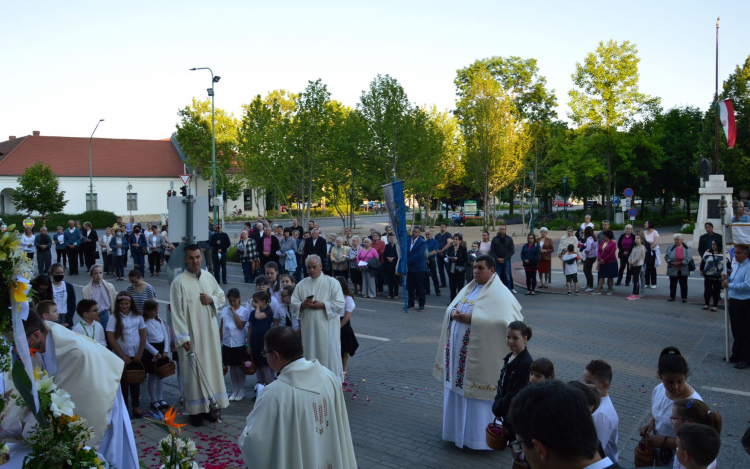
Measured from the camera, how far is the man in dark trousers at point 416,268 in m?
15.2

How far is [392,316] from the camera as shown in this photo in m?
14.4

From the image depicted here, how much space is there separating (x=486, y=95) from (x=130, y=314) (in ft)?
92.9

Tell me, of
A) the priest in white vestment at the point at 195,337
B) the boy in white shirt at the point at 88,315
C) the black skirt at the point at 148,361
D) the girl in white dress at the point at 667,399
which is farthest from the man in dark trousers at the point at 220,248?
the girl in white dress at the point at 667,399

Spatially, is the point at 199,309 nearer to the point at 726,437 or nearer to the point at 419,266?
the point at 726,437

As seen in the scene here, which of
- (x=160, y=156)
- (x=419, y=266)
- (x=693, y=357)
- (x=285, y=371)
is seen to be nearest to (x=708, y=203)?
(x=419, y=266)

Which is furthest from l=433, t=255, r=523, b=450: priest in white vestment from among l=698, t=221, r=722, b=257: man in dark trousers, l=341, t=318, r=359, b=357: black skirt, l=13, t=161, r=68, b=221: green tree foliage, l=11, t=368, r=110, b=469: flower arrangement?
l=13, t=161, r=68, b=221: green tree foliage

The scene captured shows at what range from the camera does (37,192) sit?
48688mm

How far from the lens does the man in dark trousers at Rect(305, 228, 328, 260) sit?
59.7 ft

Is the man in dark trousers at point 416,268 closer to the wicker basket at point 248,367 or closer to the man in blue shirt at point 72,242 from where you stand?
the wicker basket at point 248,367

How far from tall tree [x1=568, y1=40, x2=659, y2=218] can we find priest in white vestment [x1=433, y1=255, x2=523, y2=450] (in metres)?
38.1

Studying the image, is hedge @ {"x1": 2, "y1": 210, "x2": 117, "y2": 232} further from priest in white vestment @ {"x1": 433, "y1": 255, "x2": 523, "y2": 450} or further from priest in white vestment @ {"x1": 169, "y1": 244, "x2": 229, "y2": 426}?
priest in white vestment @ {"x1": 433, "y1": 255, "x2": 523, "y2": 450}

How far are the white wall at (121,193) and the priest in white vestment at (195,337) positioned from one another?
180 feet

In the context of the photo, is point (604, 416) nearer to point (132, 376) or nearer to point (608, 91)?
point (132, 376)

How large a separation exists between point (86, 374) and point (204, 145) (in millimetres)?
57731
